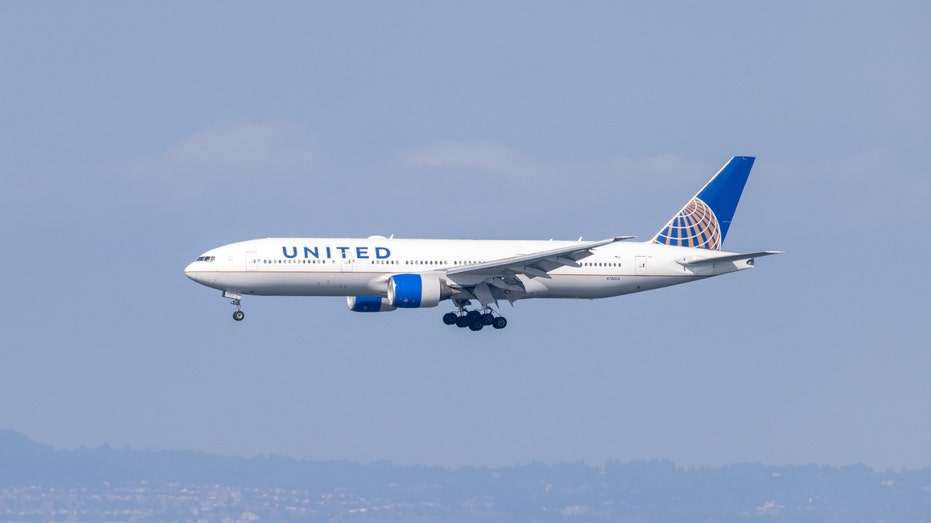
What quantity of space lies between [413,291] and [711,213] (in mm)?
19717

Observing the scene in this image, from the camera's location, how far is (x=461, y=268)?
7406cm

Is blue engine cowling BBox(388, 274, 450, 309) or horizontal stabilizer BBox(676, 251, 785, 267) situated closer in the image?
blue engine cowling BBox(388, 274, 450, 309)

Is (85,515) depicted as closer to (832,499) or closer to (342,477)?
(342,477)

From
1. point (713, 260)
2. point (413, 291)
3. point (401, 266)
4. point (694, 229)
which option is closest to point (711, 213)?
point (694, 229)

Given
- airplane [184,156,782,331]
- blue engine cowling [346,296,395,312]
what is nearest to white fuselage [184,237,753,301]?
airplane [184,156,782,331]

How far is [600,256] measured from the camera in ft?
255

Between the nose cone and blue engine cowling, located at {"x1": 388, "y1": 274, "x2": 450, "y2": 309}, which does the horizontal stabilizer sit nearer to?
blue engine cowling, located at {"x1": 388, "y1": 274, "x2": 450, "y2": 309}

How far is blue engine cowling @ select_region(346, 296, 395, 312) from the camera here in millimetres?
77875

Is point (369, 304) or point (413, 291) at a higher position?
point (369, 304)

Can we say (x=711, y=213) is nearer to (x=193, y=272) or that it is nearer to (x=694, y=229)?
(x=694, y=229)

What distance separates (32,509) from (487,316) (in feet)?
216

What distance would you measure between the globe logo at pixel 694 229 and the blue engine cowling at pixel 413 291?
47.8 ft

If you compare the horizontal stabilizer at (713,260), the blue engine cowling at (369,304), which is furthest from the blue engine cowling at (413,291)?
the horizontal stabilizer at (713,260)

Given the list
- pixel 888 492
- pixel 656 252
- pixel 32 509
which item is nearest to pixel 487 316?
pixel 656 252
